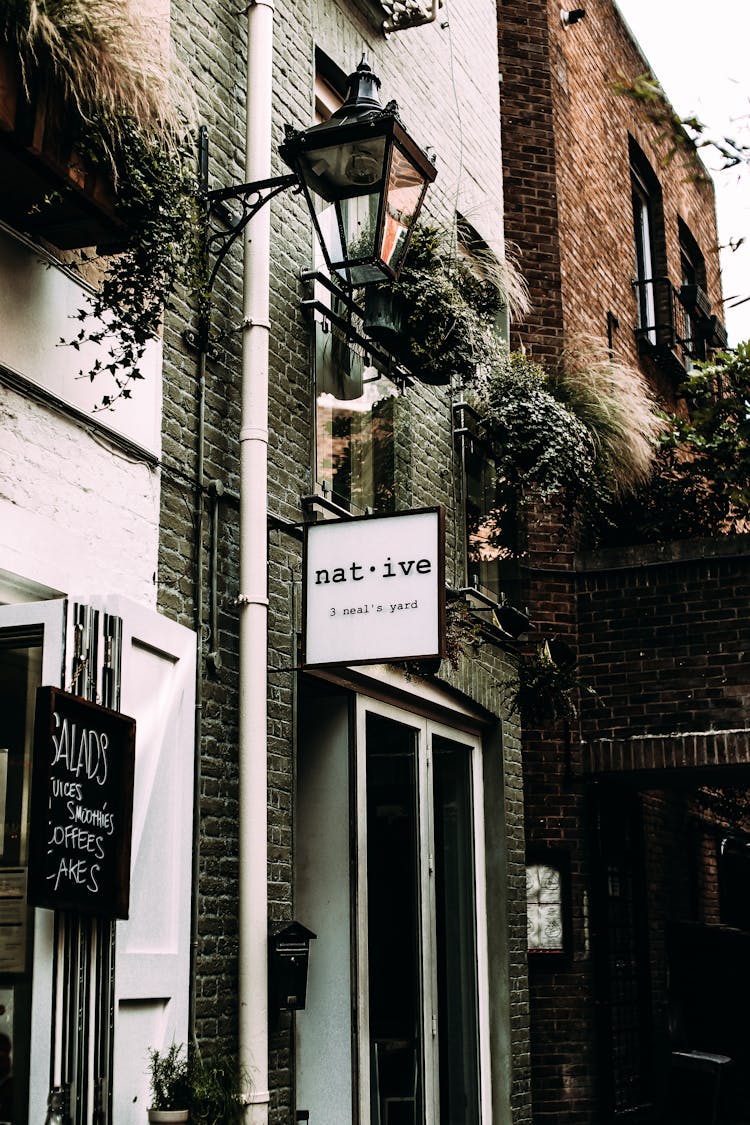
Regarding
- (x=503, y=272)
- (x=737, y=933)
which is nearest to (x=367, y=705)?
(x=503, y=272)

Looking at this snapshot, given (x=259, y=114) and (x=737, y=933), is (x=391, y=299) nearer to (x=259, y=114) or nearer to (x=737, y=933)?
(x=259, y=114)

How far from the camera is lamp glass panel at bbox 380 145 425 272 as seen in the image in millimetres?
6000

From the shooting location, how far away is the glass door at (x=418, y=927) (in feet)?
24.6

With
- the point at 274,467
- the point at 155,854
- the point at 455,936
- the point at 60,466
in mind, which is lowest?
the point at 455,936

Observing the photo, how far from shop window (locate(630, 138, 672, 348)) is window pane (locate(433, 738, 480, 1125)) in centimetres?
633

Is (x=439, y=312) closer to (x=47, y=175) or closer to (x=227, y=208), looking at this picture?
(x=227, y=208)

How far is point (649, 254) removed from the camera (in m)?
14.7

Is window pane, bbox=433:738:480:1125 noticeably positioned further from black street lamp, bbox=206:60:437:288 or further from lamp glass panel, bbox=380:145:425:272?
black street lamp, bbox=206:60:437:288

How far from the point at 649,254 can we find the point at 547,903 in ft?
23.4

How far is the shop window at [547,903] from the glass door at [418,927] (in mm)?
1429

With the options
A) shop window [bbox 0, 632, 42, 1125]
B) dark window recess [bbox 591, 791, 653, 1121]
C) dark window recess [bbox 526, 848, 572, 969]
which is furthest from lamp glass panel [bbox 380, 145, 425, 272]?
dark window recess [bbox 591, 791, 653, 1121]

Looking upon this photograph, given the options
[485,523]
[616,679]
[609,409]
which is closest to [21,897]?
[485,523]

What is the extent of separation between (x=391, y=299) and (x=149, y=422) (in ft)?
7.54

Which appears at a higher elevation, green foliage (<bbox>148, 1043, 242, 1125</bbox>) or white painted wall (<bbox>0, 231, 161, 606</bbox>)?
white painted wall (<bbox>0, 231, 161, 606</bbox>)
